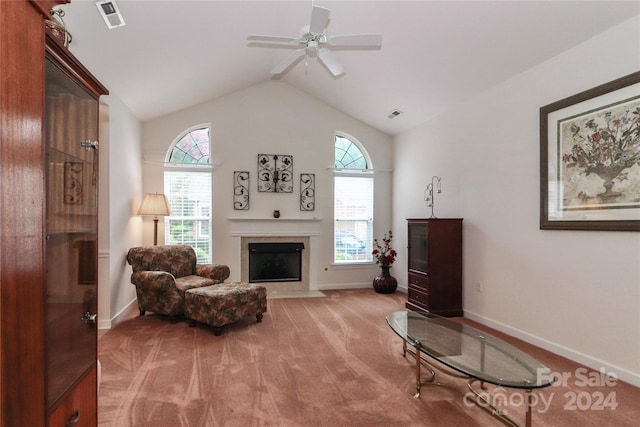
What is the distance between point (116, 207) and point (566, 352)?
5.05 metres

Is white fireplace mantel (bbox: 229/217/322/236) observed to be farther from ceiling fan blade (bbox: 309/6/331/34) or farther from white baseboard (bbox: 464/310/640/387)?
ceiling fan blade (bbox: 309/6/331/34)

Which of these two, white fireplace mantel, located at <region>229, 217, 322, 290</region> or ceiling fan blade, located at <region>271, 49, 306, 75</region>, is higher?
ceiling fan blade, located at <region>271, 49, 306, 75</region>

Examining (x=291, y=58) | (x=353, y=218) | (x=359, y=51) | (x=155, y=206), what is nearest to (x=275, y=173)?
(x=353, y=218)

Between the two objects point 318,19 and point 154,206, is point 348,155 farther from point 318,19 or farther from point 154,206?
point 318,19

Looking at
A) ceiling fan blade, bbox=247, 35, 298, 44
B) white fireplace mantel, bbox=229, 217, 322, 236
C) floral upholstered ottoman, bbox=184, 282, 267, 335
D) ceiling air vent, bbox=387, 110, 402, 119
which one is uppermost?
ceiling air vent, bbox=387, 110, 402, 119

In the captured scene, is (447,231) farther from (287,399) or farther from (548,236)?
(287,399)

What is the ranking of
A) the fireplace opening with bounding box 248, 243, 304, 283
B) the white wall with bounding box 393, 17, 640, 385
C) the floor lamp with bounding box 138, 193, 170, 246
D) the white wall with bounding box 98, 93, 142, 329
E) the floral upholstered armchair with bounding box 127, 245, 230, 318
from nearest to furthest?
1. the white wall with bounding box 393, 17, 640, 385
2. the white wall with bounding box 98, 93, 142, 329
3. the floral upholstered armchair with bounding box 127, 245, 230, 318
4. the floor lamp with bounding box 138, 193, 170, 246
5. the fireplace opening with bounding box 248, 243, 304, 283

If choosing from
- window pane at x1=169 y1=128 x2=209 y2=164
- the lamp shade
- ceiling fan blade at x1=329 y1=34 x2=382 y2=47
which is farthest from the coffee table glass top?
window pane at x1=169 y1=128 x2=209 y2=164

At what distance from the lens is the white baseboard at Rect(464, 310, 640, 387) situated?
269 centimetres

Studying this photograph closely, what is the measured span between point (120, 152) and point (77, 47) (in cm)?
163

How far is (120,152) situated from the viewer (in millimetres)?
4484

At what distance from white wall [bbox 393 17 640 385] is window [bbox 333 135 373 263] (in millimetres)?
1546

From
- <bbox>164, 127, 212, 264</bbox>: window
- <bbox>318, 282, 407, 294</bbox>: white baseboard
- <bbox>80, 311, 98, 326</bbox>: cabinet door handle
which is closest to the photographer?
<bbox>80, 311, 98, 326</bbox>: cabinet door handle

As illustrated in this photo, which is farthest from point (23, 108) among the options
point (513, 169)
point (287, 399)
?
point (513, 169)
